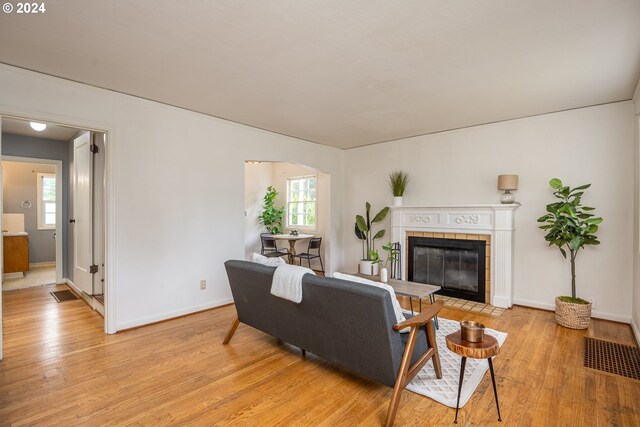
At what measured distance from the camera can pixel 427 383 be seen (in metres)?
2.39

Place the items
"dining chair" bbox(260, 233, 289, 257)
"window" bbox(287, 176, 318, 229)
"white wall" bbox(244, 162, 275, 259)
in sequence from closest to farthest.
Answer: "dining chair" bbox(260, 233, 289, 257)
"window" bbox(287, 176, 318, 229)
"white wall" bbox(244, 162, 275, 259)

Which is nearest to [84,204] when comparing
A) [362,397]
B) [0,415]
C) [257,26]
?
[0,415]

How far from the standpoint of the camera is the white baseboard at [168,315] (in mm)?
3476

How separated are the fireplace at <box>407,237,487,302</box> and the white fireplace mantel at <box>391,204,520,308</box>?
17 cm

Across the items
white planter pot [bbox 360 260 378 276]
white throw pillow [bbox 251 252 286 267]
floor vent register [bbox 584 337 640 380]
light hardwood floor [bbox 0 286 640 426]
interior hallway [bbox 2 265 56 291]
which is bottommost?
light hardwood floor [bbox 0 286 640 426]

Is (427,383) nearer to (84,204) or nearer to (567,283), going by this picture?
(567,283)

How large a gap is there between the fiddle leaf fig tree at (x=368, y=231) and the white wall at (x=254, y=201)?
2845 mm

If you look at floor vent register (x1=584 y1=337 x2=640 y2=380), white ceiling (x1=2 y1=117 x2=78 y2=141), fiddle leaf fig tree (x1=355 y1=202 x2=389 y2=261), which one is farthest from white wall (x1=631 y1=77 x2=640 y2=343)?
white ceiling (x1=2 y1=117 x2=78 y2=141)

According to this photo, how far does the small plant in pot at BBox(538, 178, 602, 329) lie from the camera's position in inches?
136

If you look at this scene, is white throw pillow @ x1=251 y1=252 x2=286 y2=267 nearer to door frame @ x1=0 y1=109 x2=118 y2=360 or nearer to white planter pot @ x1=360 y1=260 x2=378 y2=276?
door frame @ x1=0 y1=109 x2=118 y2=360

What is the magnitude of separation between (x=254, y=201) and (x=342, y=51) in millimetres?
5587

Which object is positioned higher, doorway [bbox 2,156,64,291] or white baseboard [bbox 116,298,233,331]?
doorway [bbox 2,156,64,291]

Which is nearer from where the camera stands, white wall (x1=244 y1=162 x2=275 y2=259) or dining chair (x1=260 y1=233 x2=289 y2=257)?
dining chair (x1=260 y1=233 x2=289 y2=257)

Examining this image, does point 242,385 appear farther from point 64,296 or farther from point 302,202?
point 302,202
